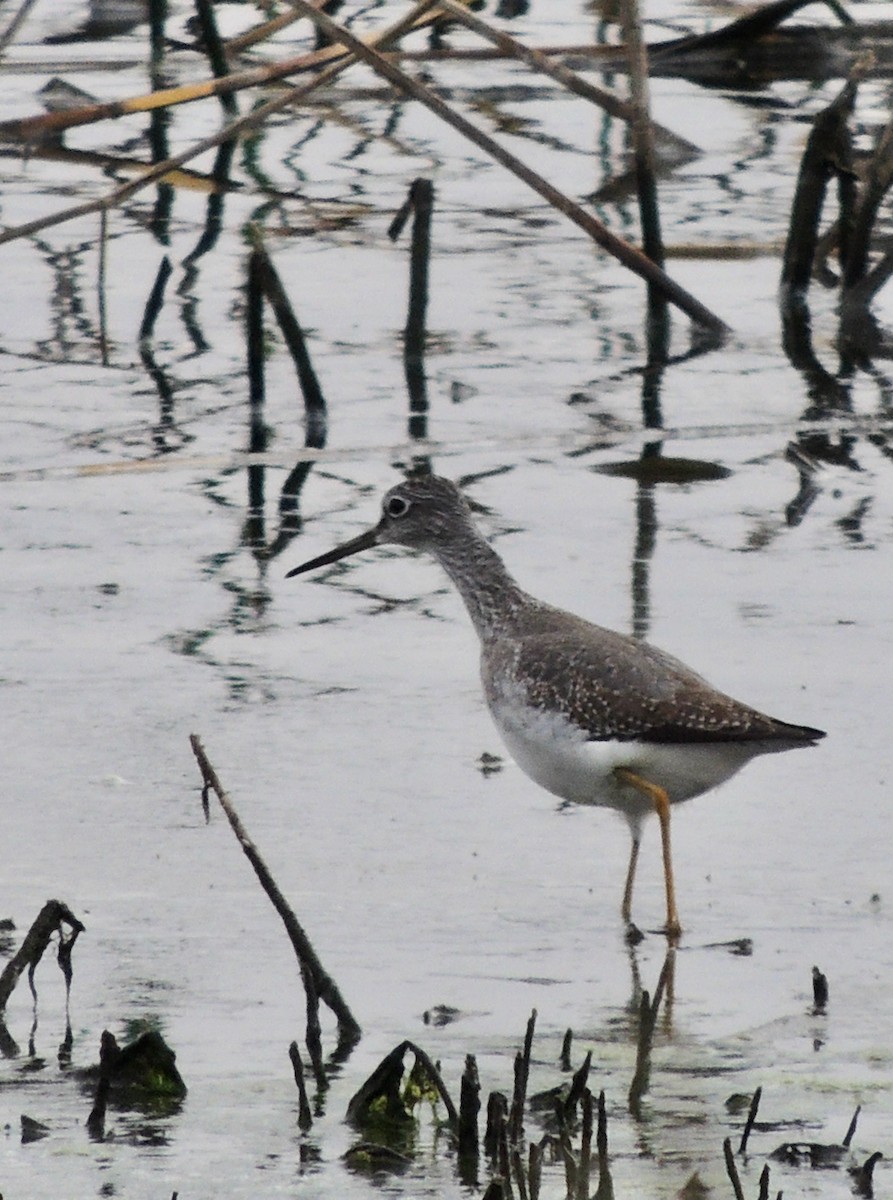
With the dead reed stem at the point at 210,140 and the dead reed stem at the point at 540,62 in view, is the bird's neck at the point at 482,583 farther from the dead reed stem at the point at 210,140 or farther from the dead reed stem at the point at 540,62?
the dead reed stem at the point at 540,62

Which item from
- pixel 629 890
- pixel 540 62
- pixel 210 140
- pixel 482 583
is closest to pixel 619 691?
pixel 629 890

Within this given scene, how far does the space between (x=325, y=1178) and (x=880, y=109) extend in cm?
1141

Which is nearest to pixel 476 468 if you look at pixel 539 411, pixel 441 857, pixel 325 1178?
pixel 539 411

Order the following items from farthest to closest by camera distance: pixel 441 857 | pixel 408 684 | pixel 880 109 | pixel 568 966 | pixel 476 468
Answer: pixel 880 109 < pixel 476 468 < pixel 408 684 < pixel 441 857 < pixel 568 966

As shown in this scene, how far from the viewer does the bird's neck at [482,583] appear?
21.8 ft

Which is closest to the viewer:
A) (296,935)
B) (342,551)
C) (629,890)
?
(296,935)

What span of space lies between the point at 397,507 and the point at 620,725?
1534 millimetres

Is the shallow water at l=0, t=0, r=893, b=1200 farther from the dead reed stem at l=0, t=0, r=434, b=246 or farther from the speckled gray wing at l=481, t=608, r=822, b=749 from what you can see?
the dead reed stem at l=0, t=0, r=434, b=246

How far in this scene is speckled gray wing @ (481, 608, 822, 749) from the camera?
567cm

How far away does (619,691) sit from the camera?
5898 millimetres

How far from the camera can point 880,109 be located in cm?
1453

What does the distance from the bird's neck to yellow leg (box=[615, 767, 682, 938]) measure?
2.96ft

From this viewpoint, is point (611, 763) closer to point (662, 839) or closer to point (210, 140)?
point (662, 839)

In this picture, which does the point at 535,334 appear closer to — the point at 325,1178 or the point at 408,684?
the point at 408,684
